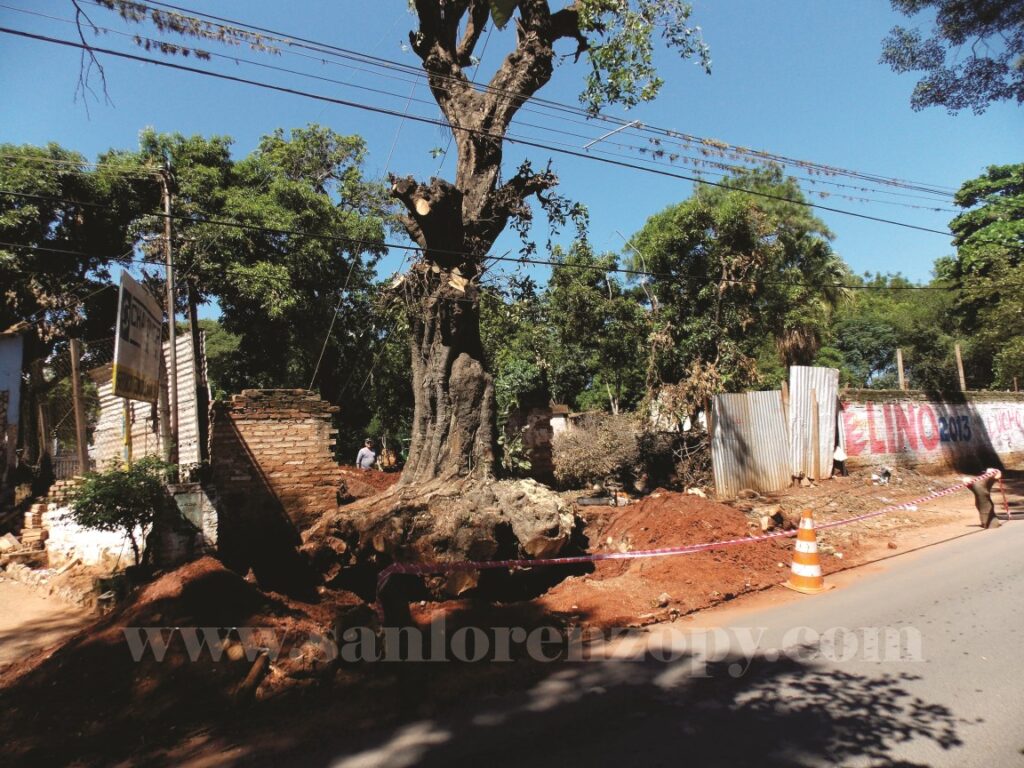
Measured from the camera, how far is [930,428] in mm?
17281

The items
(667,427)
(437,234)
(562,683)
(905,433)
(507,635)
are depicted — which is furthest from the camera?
(905,433)

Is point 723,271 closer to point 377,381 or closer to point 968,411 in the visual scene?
point 968,411

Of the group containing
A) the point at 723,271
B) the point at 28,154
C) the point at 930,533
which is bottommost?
the point at 930,533

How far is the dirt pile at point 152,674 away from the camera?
4.09 meters

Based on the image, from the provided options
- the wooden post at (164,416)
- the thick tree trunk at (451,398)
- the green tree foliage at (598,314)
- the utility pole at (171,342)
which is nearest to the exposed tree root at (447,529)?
the thick tree trunk at (451,398)

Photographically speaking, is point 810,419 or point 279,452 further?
point 810,419

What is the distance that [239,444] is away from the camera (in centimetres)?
966

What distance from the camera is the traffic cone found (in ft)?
22.1

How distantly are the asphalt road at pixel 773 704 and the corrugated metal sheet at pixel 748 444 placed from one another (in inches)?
274

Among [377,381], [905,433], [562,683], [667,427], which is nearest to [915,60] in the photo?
[667,427]

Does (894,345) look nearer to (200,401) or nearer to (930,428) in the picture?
(930,428)

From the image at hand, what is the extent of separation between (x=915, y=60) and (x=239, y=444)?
504 inches

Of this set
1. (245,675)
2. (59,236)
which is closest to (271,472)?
(245,675)

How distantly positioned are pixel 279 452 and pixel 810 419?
11523 mm
